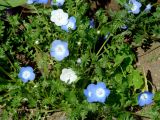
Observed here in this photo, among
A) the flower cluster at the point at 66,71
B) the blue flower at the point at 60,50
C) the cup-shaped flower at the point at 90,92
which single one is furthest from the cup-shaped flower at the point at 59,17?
the cup-shaped flower at the point at 90,92

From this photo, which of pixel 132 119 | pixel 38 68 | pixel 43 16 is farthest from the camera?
pixel 38 68

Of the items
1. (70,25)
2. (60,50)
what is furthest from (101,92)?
(70,25)

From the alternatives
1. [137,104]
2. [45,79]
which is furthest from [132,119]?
[45,79]

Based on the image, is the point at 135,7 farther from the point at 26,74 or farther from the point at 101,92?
the point at 26,74

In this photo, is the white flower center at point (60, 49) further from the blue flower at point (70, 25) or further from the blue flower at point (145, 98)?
the blue flower at point (145, 98)

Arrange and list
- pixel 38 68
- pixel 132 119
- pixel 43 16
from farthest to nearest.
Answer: pixel 38 68 → pixel 43 16 → pixel 132 119

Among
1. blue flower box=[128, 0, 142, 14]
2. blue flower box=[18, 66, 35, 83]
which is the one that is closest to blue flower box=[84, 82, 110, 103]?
blue flower box=[18, 66, 35, 83]

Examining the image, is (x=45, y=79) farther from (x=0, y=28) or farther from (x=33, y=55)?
(x=0, y=28)
